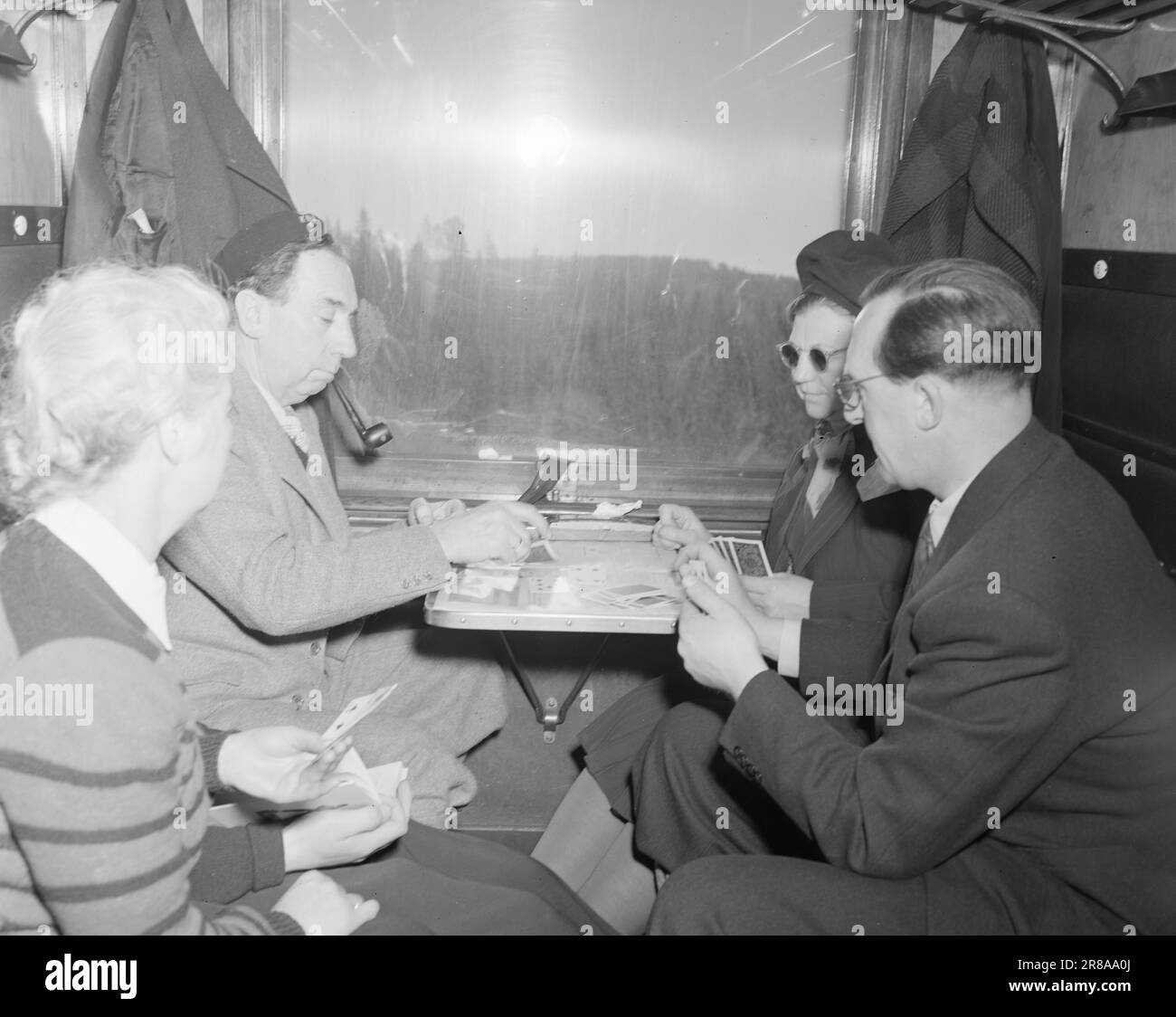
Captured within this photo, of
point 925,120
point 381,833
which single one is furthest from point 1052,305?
point 381,833

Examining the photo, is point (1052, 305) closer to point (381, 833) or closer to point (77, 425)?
point (381, 833)

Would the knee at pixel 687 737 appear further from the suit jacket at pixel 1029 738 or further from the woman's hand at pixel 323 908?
the woman's hand at pixel 323 908

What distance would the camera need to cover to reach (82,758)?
1.20m

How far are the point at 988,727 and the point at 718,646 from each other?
50cm

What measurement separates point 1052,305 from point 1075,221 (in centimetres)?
38

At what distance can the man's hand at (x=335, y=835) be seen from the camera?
175 centimetres

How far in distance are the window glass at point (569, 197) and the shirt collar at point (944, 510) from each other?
1.69 meters

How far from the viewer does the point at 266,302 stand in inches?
99.3

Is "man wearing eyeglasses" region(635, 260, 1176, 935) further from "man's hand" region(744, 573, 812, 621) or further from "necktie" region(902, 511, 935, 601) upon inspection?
"man's hand" region(744, 573, 812, 621)

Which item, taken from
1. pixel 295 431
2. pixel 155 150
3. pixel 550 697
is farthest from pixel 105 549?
pixel 550 697

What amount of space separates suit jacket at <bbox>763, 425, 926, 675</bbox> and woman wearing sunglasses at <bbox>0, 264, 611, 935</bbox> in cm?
120

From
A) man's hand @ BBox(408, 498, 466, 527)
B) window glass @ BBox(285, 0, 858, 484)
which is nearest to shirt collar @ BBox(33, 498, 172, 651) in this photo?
man's hand @ BBox(408, 498, 466, 527)

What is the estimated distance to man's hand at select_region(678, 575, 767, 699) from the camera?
1877 mm

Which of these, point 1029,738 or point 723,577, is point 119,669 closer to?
point 1029,738
